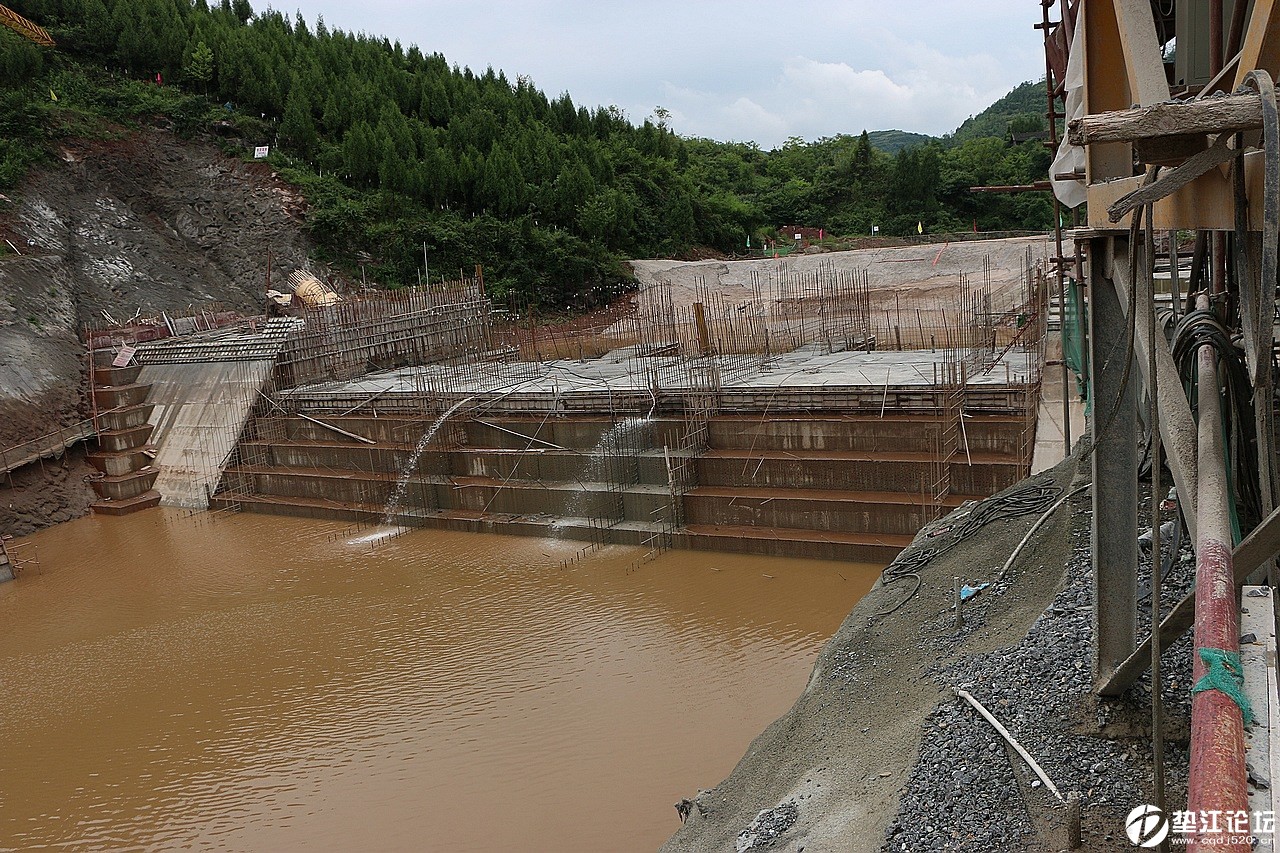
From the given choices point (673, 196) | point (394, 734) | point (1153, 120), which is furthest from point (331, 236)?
point (1153, 120)

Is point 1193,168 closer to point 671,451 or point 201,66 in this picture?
point 671,451

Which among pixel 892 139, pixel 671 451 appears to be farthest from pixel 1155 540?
pixel 892 139

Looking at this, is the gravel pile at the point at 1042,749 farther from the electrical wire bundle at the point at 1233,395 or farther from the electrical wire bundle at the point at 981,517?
the electrical wire bundle at the point at 981,517

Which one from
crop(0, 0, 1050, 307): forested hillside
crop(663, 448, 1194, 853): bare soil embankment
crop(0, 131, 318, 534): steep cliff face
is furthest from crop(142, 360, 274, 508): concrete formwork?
crop(663, 448, 1194, 853): bare soil embankment

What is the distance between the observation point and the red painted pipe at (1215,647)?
145 centimetres

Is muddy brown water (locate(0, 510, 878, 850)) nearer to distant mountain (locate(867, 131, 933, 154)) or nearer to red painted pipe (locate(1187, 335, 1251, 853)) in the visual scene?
red painted pipe (locate(1187, 335, 1251, 853))

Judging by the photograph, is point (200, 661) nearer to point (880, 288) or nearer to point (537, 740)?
point (537, 740)

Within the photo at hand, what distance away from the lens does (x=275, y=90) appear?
30375mm

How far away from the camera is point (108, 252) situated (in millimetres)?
22453

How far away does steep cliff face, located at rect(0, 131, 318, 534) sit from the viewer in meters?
16.2

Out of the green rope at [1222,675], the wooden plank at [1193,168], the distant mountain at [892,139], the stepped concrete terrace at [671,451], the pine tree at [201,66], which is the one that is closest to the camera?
the green rope at [1222,675]

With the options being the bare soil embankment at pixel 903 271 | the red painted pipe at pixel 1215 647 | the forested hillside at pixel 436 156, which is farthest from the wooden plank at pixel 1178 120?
the forested hillside at pixel 436 156

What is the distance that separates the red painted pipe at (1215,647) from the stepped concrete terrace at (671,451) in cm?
800

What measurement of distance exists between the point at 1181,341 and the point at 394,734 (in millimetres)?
6620
